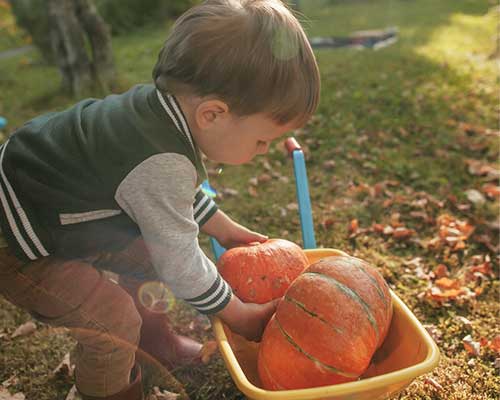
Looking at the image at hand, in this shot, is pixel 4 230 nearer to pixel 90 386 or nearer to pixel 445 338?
pixel 90 386

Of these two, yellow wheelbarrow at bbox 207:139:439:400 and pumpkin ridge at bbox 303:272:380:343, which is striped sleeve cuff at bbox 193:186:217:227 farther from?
pumpkin ridge at bbox 303:272:380:343

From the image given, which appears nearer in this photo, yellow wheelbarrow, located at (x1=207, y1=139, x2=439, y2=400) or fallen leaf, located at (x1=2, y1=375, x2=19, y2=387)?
yellow wheelbarrow, located at (x1=207, y1=139, x2=439, y2=400)

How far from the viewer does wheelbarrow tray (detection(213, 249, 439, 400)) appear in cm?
128

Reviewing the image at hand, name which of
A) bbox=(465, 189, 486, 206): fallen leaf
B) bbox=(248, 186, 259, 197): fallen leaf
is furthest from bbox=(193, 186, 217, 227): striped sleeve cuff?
bbox=(465, 189, 486, 206): fallen leaf

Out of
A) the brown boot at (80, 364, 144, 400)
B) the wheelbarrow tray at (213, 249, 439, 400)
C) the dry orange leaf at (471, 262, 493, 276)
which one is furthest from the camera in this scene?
the dry orange leaf at (471, 262, 493, 276)

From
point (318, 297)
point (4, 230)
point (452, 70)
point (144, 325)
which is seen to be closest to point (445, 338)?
point (318, 297)

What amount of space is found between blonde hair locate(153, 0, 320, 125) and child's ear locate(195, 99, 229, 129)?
0.07 feet

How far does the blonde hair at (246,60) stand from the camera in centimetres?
145

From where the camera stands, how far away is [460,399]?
5.95ft

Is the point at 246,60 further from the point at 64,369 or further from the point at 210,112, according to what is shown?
the point at 64,369

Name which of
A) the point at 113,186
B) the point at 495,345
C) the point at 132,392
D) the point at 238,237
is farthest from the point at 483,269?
the point at 113,186

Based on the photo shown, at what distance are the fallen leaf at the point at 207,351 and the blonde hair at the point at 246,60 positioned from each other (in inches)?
41.9

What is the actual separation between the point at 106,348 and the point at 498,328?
5.22 ft

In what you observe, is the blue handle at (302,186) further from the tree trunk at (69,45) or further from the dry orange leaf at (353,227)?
the tree trunk at (69,45)
